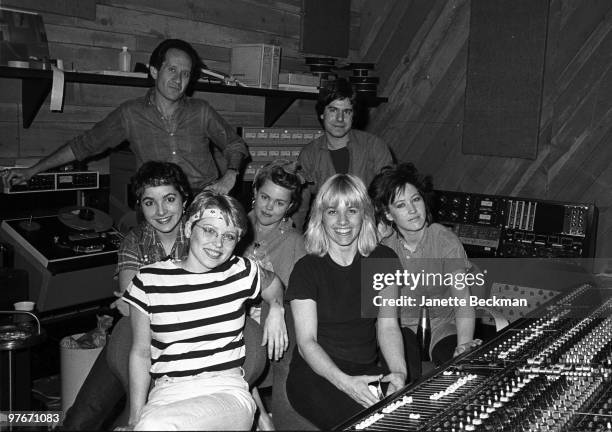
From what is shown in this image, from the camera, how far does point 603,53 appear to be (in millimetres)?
4289

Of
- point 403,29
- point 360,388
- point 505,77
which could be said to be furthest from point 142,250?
point 403,29

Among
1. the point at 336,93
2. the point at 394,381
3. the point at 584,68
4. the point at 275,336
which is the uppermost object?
the point at 584,68

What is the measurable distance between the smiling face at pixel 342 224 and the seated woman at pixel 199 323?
A: 350 mm

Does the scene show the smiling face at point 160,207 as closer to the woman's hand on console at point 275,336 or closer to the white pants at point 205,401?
the woman's hand on console at point 275,336

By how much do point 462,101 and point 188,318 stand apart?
329cm

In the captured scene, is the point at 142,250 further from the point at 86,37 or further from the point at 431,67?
the point at 431,67

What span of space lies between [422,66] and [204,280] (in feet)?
11.0

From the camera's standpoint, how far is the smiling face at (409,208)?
2795 millimetres

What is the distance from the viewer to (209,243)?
7.25 ft

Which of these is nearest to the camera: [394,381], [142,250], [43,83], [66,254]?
[394,381]

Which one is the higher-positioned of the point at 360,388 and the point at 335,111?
the point at 335,111

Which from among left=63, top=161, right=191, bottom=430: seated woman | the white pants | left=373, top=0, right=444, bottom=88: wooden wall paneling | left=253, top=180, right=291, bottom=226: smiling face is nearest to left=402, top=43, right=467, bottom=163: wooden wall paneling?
left=373, top=0, right=444, bottom=88: wooden wall paneling

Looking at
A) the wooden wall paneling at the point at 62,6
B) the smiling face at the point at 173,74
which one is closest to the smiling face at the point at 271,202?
the smiling face at the point at 173,74

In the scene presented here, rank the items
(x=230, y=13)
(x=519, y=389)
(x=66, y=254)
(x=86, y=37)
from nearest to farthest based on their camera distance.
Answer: (x=519, y=389)
(x=66, y=254)
(x=86, y=37)
(x=230, y=13)
